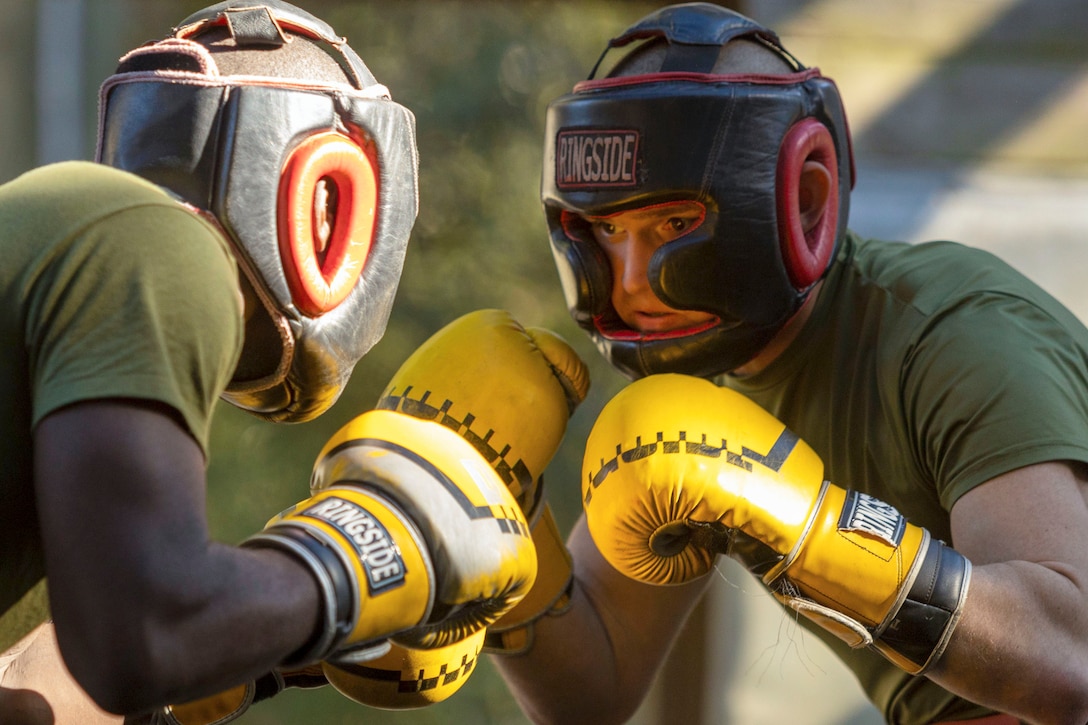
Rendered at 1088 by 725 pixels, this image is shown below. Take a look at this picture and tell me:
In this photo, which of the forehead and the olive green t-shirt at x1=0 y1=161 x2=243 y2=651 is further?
the forehead

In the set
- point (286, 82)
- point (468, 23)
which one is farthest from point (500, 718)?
point (286, 82)

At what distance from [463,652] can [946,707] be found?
1006mm

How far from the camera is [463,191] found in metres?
5.13

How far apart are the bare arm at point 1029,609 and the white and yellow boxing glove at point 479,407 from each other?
81 cm

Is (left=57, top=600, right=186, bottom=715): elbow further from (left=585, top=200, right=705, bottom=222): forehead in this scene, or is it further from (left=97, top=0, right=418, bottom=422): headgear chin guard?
(left=585, top=200, right=705, bottom=222): forehead

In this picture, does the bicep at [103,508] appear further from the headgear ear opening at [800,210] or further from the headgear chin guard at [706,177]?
the headgear ear opening at [800,210]

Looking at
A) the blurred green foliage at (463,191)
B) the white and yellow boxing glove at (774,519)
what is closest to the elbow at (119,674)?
the white and yellow boxing glove at (774,519)

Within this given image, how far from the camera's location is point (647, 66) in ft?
7.79

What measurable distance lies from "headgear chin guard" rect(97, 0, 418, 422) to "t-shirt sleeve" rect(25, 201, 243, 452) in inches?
12.5

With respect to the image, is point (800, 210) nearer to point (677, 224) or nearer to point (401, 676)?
point (677, 224)

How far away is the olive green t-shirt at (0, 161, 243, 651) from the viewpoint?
1.34 meters

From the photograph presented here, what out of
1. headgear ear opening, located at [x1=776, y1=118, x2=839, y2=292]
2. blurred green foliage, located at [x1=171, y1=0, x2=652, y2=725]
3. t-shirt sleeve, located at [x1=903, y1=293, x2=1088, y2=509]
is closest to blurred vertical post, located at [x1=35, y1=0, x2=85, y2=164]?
blurred green foliage, located at [x1=171, y1=0, x2=652, y2=725]

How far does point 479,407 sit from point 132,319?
2.96 feet

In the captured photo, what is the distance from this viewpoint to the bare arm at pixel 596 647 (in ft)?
8.57
